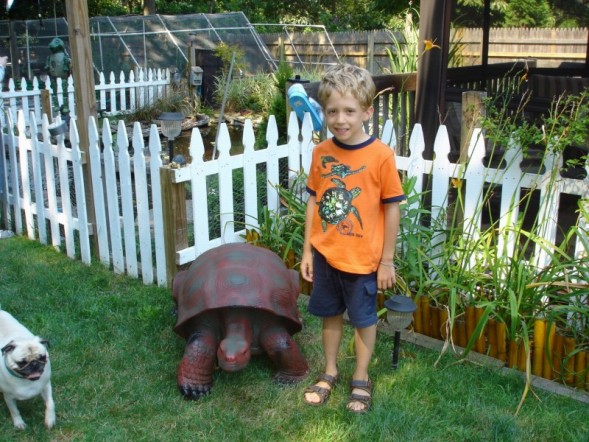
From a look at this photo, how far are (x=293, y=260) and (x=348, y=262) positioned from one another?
1.53 metres

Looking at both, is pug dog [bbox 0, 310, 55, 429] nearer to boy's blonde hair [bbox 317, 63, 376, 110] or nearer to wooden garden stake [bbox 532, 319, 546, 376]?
boy's blonde hair [bbox 317, 63, 376, 110]

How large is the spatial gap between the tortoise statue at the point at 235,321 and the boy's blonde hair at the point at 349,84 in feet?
3.30

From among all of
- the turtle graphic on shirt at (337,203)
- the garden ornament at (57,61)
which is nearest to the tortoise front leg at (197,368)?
the turtle graphic on shirt at (337,203)

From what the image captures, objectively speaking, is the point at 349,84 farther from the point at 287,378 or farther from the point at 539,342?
the point at 539,342

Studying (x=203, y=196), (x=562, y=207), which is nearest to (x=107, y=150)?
(x=203, y=196)

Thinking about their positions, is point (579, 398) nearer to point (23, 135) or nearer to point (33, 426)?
point (33, 426)

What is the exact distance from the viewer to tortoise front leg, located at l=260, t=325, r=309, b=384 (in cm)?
315

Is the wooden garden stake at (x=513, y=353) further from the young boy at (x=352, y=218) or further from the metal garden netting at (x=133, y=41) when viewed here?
the metal garden netting at (x=133, y=41)

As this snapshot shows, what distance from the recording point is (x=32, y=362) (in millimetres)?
2609

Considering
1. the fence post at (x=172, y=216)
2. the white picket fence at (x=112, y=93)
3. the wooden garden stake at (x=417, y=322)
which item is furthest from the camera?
the white picket fence at (x=112, y=93)

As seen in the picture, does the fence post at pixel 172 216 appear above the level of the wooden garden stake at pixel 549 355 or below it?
above

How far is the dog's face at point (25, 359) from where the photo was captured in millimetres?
2602

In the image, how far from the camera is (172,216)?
4.19m

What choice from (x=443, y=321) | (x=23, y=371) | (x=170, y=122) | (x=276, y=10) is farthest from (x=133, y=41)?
(x=276, y=10)
